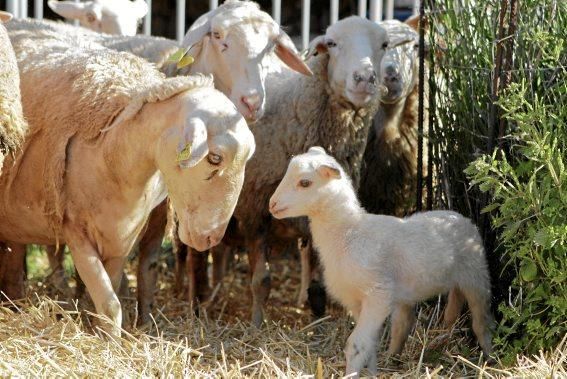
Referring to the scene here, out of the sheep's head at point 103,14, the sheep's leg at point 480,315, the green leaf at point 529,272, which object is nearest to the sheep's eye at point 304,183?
the sheep's leg at point 480,315

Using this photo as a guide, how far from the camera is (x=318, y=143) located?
5930 mm

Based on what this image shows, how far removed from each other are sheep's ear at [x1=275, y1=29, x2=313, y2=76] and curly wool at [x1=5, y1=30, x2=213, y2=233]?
38.2 inches

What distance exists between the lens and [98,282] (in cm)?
479

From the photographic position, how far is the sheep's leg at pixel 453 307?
16.8ft

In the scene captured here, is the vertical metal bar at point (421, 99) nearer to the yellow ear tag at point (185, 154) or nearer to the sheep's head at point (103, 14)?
the yellow ear tag at point (185, 154)

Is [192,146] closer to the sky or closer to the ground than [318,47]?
closer to the ground

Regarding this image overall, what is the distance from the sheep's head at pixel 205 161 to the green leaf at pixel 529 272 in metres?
1.24

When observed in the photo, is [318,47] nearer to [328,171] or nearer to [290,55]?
[290,55]

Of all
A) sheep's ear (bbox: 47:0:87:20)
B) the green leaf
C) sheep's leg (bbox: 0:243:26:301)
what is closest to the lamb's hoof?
sheep's leg (bbox: 0:243:26:301)

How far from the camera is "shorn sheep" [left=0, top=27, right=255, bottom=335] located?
14.8 feet

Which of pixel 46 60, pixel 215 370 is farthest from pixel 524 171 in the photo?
pixel 46 60

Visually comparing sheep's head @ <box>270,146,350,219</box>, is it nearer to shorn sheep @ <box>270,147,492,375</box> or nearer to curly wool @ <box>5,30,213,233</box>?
shorn sheep @ <box>270,147,492,375</box>

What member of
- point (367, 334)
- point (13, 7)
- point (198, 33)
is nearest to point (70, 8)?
point (13, 7)

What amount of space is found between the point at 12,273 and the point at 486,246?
95.7 inches
